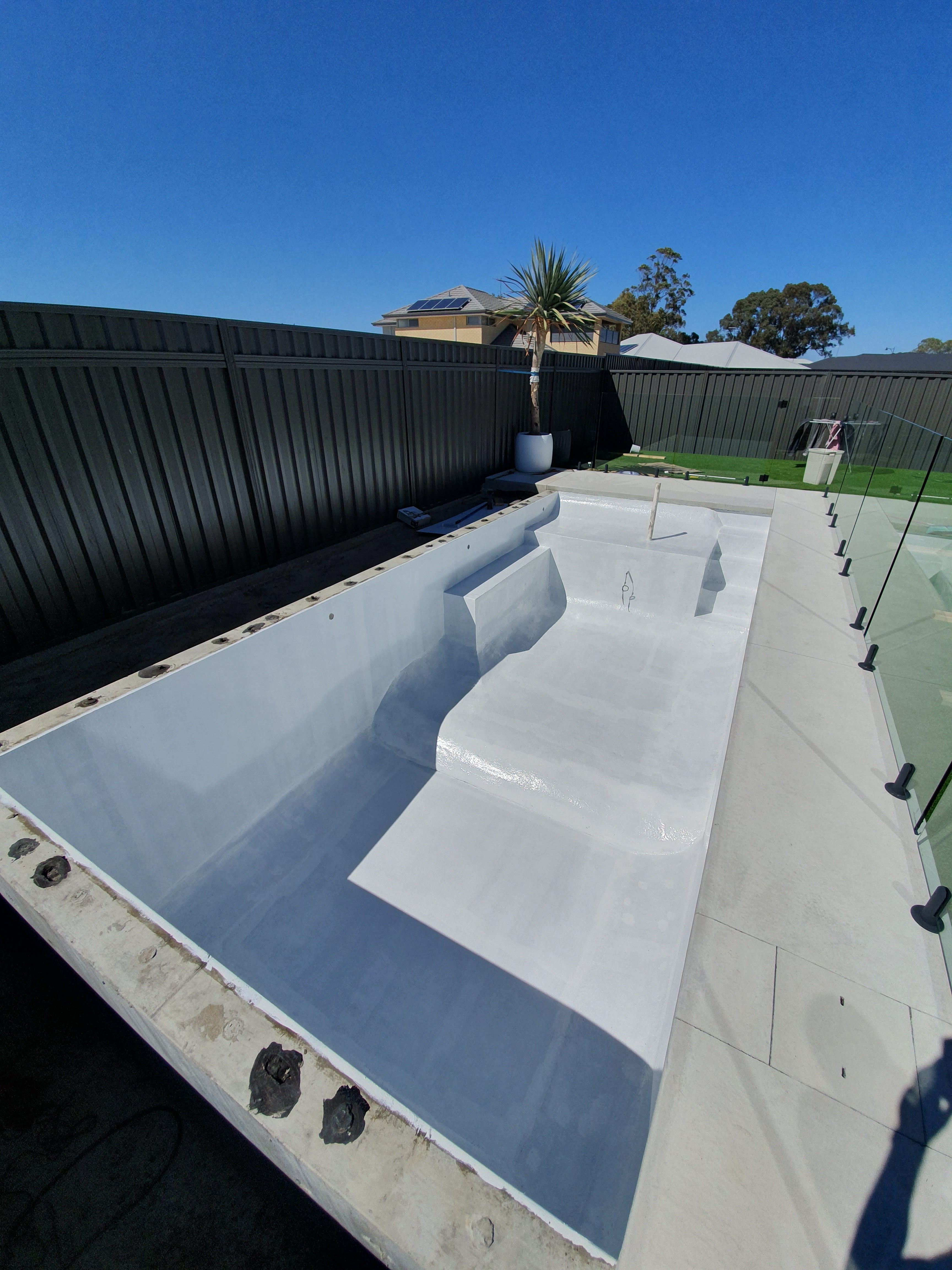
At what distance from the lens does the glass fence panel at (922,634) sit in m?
→ 2.78

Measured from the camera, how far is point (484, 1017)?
2.90m

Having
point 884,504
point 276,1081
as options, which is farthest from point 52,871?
point 884,504

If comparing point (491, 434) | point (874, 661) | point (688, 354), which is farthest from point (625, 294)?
point (874, 661)

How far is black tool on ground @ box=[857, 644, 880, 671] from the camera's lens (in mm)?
4133

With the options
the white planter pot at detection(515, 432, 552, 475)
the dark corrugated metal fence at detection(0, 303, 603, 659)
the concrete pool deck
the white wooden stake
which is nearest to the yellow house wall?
the white planter pot at detection(515, 432, 552, 475)

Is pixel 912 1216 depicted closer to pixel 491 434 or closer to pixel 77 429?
pixel 77 429

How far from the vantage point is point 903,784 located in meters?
2.89

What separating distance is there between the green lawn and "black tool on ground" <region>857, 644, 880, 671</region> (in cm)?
140

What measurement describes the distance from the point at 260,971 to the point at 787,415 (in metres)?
16.5

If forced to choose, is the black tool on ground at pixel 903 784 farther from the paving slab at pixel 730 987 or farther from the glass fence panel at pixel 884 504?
the glass fence panel at pixel 884 504

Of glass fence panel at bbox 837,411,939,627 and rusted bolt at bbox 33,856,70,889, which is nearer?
rusted bolt at bbox 33,856,70,889

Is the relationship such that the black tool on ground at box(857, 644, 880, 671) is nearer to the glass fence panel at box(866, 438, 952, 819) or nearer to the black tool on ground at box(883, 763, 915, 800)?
the glass fence panel at box(866, 438, 952, 819)

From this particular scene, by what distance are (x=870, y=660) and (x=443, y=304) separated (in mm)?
28703

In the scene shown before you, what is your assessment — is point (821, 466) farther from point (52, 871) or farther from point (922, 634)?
point (52, 871)
